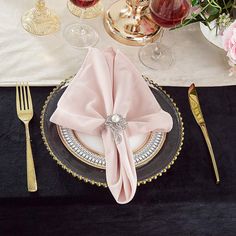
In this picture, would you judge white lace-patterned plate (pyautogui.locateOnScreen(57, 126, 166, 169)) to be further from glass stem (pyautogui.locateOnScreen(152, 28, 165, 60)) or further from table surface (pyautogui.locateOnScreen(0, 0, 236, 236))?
glass stem (pyautogui.locateOnScreen(152, 28, 165, 60))

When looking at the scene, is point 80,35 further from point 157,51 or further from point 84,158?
point 84,158

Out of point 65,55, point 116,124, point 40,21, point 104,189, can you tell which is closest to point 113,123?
point 116,124

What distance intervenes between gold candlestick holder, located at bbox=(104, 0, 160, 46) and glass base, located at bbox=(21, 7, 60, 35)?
0.39ft

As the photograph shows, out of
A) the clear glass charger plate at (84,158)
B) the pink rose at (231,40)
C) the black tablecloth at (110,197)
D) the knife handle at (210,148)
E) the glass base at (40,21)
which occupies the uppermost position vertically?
the pink rose at (231,40)

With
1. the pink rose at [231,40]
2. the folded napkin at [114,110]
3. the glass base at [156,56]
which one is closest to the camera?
the folded napkin at [114,110]

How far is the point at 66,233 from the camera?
826 millimetres

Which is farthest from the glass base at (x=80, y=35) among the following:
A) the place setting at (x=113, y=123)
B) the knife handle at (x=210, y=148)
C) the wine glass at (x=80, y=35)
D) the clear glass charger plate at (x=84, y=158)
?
the knife handle at (x=210, y=148)

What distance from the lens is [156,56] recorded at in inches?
40.1

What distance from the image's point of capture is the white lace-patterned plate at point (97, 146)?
29.5 inches

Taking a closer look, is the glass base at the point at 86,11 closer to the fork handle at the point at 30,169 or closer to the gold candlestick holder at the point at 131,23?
the gold candlestick holder at the point at 131,23

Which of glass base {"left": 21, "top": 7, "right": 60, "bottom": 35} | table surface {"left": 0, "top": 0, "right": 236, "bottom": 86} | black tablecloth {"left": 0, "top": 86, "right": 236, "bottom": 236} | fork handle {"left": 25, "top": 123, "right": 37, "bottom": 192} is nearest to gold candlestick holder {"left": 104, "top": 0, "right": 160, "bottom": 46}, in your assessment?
table surface {"left": 0, "top": 0, "right": 236, "bottom": 86}

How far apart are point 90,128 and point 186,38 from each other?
1.33 feet

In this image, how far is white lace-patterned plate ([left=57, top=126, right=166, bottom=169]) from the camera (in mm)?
750

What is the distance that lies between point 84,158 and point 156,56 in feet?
1.21
